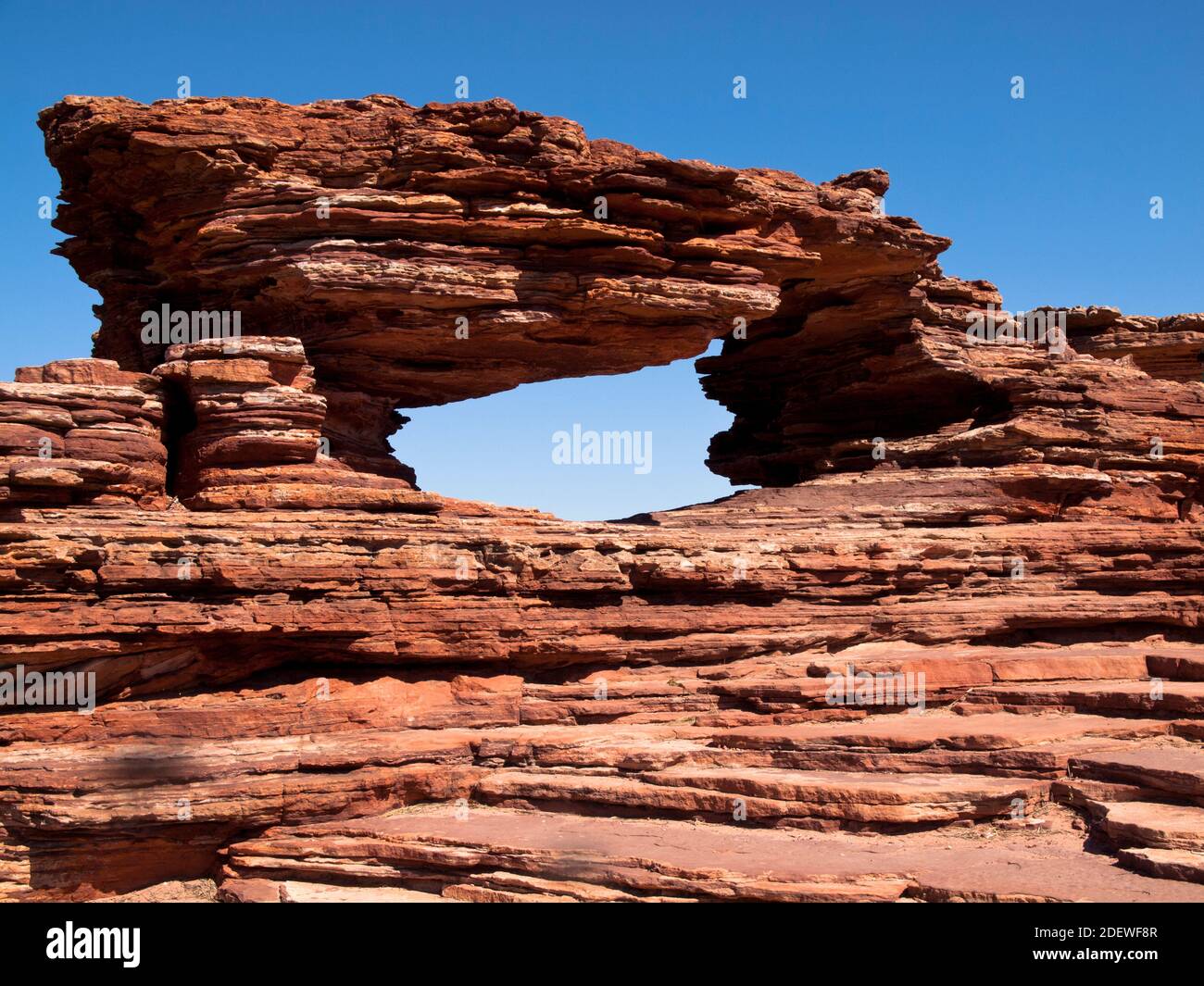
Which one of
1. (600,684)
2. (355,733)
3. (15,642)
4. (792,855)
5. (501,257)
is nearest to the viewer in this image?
(792,855)

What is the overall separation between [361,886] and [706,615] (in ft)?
28.1

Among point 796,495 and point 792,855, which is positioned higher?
point 796,495

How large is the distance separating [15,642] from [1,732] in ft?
4.97

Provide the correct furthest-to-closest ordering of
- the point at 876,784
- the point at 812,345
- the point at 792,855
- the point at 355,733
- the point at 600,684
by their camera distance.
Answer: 1. the point at 812,345
2. the point at 600,684
3. the point at 355,733
4. the point at 876,784
5. the point at 792,855

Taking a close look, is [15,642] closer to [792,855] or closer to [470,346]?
[470,346]

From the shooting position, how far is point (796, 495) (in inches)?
1036

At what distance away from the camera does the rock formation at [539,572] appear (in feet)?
58.3

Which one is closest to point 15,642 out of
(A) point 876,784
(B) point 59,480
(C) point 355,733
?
(B) point 59,480

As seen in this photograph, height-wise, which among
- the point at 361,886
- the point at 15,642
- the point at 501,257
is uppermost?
the point at 501,257

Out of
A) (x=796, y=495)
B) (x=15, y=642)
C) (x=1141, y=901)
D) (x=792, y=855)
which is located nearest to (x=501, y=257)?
(x=796, y=495)

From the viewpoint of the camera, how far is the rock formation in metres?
17.8

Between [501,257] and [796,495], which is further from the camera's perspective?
[796,495]

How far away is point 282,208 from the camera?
2333cm

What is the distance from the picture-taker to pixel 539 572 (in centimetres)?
2214
